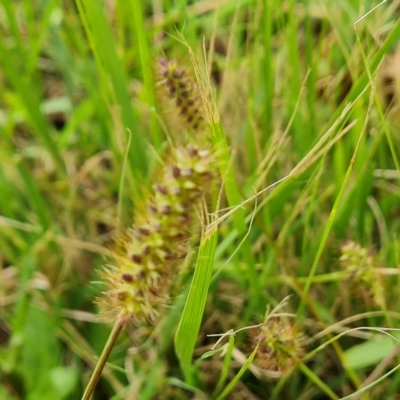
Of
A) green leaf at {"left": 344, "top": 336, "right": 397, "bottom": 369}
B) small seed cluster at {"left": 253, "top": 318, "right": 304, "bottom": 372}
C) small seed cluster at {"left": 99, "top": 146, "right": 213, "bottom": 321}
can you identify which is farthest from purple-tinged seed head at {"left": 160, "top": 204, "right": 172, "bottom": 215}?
green leaf at {"left": 344, "top": 336, "right": 397, "bottom": 369}

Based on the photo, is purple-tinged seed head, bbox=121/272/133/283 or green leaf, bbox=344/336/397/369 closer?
purple-tinged seed head, bbox=121/272/133/283

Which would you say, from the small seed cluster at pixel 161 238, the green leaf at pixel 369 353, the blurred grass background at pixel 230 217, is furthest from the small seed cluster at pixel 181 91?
the green leaf at pixel 369 353

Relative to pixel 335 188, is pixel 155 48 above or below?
above

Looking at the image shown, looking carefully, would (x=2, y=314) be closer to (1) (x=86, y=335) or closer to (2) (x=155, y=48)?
(1) (x=86, y=335)

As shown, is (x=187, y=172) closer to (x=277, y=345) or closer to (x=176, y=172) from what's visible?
(x=176, y=172)

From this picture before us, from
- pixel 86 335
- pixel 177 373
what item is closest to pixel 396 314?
pixel 177 373

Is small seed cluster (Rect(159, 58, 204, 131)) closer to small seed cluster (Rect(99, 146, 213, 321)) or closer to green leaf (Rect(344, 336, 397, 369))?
small seed cluster (Rect(99, 146, 213, 321))

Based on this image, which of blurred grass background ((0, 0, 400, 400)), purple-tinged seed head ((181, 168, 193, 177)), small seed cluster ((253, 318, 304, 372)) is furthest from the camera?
blurred grass background ((0, 0, 400, 400))
